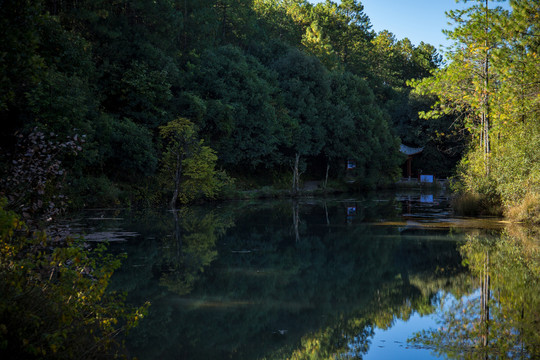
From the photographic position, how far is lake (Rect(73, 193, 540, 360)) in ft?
21.6

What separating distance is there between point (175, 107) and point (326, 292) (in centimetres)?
2576

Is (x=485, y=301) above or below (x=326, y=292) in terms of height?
above

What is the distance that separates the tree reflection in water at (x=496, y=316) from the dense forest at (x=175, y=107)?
6.20m

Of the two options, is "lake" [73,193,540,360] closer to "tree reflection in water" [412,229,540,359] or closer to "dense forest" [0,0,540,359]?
"tree reflection in water" [412,229,540,359]

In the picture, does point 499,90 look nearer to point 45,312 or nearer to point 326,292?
point 326,292

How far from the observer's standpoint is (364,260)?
12.8 m

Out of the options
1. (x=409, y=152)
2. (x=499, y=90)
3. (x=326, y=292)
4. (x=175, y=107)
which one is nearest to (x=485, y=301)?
(x=326, y=292)

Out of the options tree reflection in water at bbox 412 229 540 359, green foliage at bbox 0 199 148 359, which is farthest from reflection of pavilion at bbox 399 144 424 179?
green foliage at bbox 0 199 148 359

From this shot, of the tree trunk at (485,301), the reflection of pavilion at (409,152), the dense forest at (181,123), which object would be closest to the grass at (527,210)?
the dense forest at (181,123)

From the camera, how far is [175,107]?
1315 inches

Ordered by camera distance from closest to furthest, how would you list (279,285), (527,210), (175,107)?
(279,285), (527,210), (175,107)

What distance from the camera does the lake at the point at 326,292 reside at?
6.59 m

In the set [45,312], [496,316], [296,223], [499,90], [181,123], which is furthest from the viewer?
[181,123]

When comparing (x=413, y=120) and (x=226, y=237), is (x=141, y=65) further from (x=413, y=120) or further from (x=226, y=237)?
(x=413, y=120)
